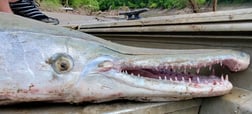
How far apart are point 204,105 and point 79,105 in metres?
0.46

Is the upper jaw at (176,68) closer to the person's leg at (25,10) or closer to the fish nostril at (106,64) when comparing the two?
the fish nostril at (106,64)

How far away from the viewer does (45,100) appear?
4.00ft

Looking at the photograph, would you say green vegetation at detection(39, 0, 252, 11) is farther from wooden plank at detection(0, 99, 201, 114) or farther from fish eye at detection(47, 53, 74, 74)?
fish eye at detection(47, 53, 74, 74)

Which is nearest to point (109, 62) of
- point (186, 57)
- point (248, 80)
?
point (186, 57)

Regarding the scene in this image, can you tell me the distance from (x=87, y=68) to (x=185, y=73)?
390 millimetres

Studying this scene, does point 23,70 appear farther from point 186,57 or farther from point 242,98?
point 242,98

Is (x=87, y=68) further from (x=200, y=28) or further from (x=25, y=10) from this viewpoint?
(x=25, y=10)

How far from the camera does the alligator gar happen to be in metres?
1.16

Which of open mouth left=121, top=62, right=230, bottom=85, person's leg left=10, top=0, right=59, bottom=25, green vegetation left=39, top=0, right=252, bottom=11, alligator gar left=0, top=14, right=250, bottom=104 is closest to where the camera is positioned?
alligator gar left=0, top=14, right=250, bottom=104

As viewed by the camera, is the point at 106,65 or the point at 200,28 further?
the point at 200,28

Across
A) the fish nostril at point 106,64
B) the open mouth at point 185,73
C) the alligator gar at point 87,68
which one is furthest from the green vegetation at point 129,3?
the fish nostril at point 106,64

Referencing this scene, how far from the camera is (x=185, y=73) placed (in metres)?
1.37

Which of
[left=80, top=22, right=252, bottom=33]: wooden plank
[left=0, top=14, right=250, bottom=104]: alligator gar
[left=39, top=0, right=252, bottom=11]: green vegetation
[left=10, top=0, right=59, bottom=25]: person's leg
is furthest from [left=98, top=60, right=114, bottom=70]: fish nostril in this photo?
[left=39, top=0, right=252, bottom=11]: green vegetation

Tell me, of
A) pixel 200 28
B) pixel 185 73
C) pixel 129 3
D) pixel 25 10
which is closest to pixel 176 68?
pixel 185 73
